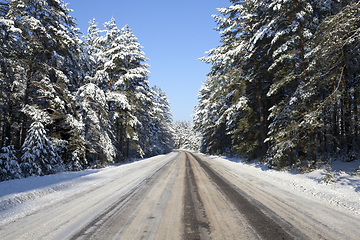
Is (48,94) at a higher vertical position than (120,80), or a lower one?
lower

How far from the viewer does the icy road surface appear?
333 centimetres

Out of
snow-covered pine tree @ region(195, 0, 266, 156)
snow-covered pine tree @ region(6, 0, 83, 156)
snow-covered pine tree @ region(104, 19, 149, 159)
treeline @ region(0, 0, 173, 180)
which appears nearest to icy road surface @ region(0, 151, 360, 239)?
treeline @ region(0, 0, 173, 180)

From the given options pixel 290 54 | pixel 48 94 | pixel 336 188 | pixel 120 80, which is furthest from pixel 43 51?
pixel 336 188

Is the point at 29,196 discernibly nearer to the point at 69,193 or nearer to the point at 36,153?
the point at 69,193

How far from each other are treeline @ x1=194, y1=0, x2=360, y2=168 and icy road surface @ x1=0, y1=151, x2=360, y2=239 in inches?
170

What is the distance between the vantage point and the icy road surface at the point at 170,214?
333 cm

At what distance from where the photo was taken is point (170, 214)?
4.25 meters

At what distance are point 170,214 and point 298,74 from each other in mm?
10629

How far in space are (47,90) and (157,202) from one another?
9.52 m

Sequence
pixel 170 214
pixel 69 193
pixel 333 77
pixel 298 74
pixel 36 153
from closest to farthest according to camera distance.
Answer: pixel 170 214, pixel 69 193, pixel 333 77, pixel 36 153, pixel 298 74

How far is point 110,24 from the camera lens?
18.4 meters

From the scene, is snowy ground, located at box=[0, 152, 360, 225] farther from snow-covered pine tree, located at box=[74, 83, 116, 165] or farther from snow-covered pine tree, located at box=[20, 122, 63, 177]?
snow-covered pine tree, located at box=[74, 83, 116, 165]

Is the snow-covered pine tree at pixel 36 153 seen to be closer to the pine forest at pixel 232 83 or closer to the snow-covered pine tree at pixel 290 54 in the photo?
the pine forest at pixel 232 83

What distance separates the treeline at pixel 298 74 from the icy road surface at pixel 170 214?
4318 mm
